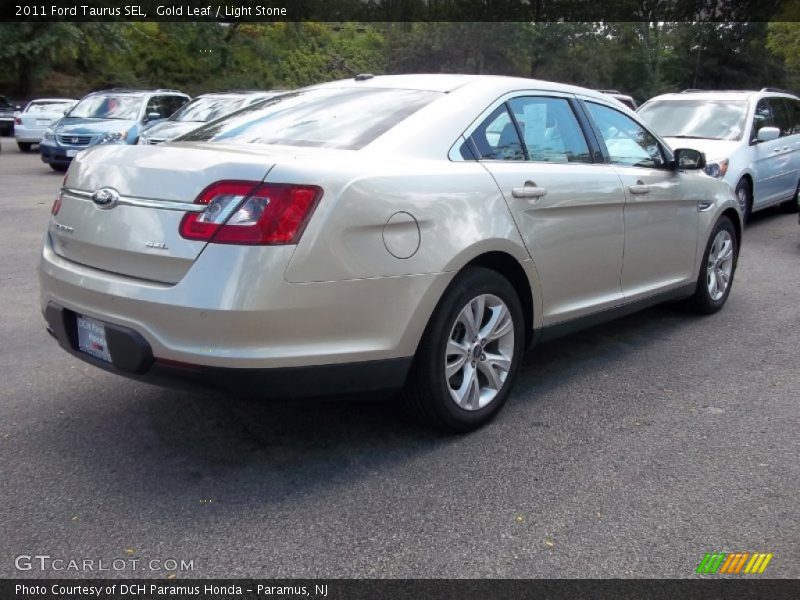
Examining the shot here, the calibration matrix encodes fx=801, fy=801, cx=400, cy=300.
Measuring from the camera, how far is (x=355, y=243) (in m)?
3.18

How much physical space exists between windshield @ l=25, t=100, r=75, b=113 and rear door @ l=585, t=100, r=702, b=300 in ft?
67.9

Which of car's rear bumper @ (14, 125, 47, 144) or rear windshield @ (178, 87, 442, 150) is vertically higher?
rear windshield @ (178, 87, 442, 150)

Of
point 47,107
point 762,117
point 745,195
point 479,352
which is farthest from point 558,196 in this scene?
point 47,107

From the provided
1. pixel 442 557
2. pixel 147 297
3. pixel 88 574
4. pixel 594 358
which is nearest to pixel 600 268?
pixel 594 358

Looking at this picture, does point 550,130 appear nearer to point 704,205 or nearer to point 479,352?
point 479,352

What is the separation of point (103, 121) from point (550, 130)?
13577mm

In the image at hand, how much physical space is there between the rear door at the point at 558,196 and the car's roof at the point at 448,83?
6 cm

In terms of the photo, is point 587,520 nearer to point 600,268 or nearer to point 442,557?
point 442,557

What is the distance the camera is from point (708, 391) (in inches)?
177

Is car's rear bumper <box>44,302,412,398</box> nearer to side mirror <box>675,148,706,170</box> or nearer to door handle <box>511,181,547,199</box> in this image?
door handle <box>511,181,547,199</box>

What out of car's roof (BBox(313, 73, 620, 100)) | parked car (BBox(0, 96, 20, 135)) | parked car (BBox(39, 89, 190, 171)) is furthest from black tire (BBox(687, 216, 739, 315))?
parked car (BBox(0, 96, 20, 135))

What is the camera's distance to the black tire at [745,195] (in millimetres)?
9781

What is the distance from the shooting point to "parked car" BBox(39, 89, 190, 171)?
15523mm

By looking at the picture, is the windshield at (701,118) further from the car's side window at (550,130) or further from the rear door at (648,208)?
the car's side window at (550,130)
